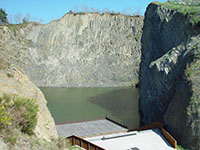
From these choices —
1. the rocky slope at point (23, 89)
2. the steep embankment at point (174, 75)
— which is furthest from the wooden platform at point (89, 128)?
the rocky slope at point (23, 89)

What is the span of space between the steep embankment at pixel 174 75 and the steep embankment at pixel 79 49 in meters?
32.1

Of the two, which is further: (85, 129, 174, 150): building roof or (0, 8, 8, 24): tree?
(0, 8, 8, 24): tree

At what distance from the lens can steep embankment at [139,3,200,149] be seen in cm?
1526

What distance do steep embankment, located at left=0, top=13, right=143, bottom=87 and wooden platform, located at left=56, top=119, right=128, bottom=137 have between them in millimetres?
35095

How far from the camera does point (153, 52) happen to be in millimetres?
28234

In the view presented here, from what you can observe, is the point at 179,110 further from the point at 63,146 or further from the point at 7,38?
the point at 7,38

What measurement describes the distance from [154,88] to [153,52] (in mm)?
6593

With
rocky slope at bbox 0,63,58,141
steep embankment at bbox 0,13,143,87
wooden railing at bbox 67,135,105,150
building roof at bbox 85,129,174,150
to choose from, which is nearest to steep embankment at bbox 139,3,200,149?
building roof at bbox 85,129,174,150

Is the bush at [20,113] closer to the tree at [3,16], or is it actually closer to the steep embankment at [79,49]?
the steep embankment at [79,49]

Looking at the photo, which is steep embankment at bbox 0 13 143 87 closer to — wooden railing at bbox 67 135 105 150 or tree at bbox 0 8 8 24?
tree at bbox 0 8 8 24

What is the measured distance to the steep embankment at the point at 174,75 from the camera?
15258mm

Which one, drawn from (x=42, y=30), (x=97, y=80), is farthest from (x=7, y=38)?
(x=97, y=80)

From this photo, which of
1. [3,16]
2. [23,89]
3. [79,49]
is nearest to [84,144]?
[23,89]

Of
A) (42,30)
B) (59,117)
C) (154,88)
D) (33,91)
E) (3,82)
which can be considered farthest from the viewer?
(42,30)
